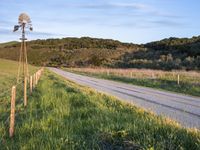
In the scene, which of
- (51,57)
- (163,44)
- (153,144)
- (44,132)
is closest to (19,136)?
(44,132)

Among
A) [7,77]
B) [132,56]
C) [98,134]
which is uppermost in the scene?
[98,134]

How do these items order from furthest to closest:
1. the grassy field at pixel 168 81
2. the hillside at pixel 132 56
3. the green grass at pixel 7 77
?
1. the hillside at pixel 132 56
2. the green grass at pixel 7 77
3. the grassy field at pixel 168 81

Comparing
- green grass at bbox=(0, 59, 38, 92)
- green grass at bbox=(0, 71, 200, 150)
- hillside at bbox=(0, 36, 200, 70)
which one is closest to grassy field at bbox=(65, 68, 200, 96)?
green grass at bbox=(0, 59, 38, 92)

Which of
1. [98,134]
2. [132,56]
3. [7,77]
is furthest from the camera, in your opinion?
[132,56]

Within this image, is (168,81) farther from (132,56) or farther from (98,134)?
(132,56)

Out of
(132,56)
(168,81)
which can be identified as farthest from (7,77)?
(132,56)

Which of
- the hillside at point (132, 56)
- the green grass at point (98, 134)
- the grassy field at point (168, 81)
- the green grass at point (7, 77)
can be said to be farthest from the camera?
the hillside at point (132, 56)

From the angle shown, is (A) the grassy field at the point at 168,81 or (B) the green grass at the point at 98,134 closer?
(B) the green grass at the point at 98,134

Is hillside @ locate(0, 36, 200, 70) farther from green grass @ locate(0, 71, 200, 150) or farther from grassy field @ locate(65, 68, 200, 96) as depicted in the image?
green grass @ locate(0, 71, 200, 150)

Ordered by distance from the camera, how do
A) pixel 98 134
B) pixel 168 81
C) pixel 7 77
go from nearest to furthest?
pixel 98 134
pixel 168 81
pixel 7 77

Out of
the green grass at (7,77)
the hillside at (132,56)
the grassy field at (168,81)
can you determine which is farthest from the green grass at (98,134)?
the hillside at (132,56)

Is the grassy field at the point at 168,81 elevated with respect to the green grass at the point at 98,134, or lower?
lower

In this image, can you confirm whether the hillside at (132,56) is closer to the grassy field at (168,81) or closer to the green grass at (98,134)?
the grassy field at (168,81)

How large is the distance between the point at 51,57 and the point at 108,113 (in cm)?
17487
